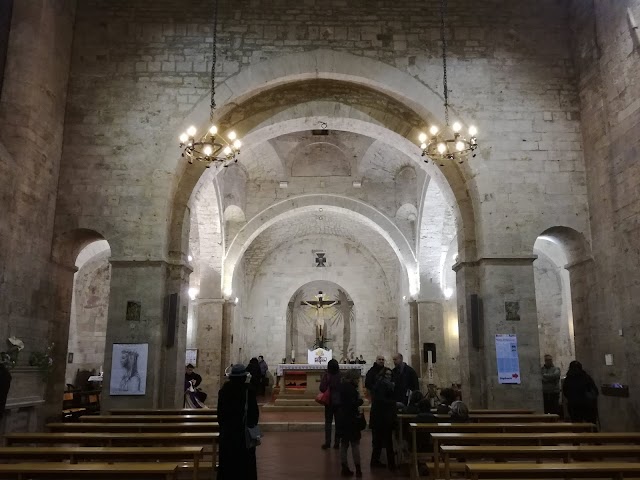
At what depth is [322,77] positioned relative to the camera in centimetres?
1144

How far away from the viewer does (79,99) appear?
1095cm

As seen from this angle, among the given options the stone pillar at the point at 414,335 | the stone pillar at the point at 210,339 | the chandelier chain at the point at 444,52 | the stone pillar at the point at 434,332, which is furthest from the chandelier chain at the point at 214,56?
the stone pillar at the point at 414,335

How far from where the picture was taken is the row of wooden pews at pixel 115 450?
4559 mm

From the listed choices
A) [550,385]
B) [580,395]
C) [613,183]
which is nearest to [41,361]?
[580,395]

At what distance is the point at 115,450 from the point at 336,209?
13.9 metres

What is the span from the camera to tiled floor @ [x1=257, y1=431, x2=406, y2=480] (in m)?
7.05

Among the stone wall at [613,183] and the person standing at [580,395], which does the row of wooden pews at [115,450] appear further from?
the stone wall at [613,183]

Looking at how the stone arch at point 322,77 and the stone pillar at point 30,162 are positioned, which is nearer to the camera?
the stone pillar at point 30,162

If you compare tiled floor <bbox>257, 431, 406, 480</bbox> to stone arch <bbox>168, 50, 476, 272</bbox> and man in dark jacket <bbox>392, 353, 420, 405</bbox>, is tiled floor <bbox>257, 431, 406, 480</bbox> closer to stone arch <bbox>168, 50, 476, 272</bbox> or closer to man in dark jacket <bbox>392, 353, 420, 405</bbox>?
man in dark jacket <bbox>392, 353, 420, 405</bbox>

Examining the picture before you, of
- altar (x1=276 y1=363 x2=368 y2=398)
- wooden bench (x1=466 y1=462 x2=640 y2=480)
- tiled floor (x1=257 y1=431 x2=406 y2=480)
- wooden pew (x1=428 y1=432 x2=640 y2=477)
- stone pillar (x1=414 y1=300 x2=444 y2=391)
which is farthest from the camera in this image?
stone pillar (x1=414 y1=300 x2=444 y2=391)

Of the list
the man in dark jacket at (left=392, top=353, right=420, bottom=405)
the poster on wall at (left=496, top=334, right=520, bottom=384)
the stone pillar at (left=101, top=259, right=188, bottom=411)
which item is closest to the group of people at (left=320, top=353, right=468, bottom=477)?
the man in dark jacket at (left=392, top=353, right=420, bottom=405)

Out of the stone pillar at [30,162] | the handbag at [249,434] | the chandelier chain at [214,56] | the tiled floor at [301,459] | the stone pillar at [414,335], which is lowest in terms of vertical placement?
the tiled floor at [301,459]

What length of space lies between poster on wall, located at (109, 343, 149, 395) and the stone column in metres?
10.1

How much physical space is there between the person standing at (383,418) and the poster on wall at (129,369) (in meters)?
4.55
